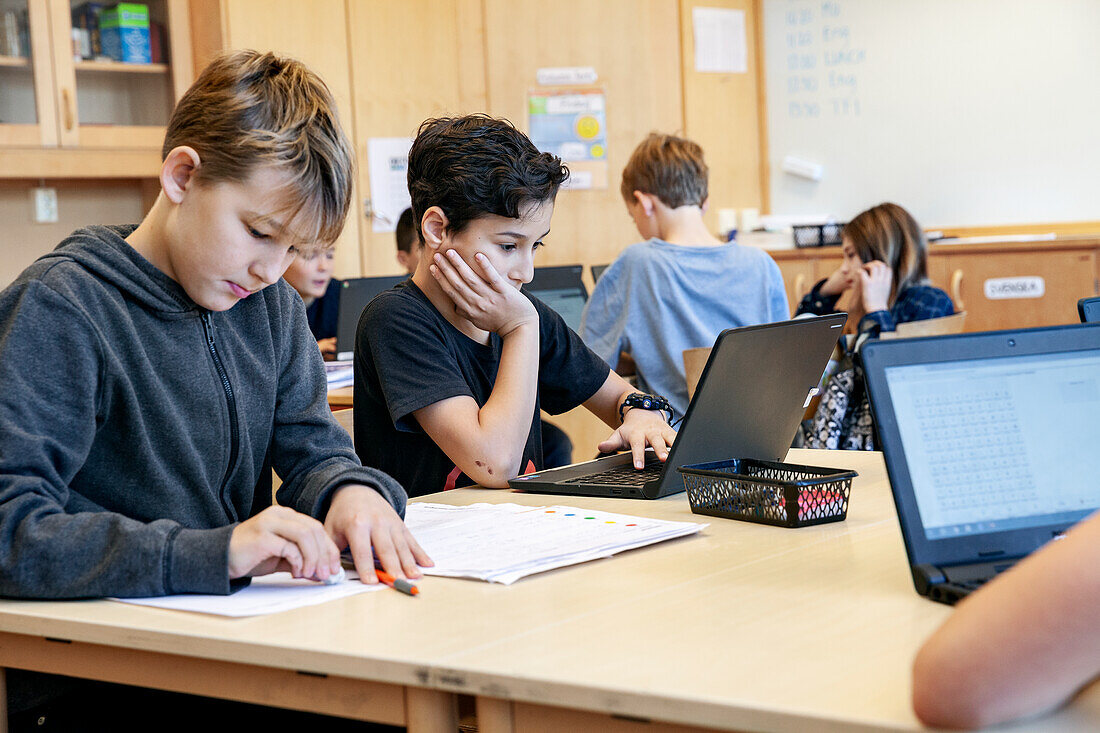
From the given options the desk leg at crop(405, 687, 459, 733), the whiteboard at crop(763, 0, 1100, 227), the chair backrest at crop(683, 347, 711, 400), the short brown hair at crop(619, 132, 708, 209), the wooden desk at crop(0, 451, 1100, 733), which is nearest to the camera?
the wooden desk at crop(0, 451, 1100, 733)

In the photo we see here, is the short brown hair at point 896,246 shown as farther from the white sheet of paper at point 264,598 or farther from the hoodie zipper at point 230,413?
the white sheet of paper at point 264,598

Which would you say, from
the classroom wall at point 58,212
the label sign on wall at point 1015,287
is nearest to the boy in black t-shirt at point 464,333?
the classroom wall at point 58,212

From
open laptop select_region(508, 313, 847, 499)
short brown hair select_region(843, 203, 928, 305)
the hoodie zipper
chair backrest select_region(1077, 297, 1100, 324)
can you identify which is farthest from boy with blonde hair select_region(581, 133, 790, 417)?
the hoodie zipper

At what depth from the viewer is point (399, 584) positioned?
39.2 inches

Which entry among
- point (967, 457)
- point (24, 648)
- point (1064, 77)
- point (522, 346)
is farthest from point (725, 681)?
point (1064, 77)

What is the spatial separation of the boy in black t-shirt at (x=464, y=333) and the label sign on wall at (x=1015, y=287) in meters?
2.91

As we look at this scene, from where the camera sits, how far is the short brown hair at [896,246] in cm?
337

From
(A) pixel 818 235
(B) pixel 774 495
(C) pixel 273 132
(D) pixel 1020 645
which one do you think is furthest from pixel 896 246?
(D) pixel 1020 645

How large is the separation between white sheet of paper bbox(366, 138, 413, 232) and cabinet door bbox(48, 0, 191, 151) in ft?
2.46

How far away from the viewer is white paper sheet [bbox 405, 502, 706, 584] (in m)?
1.05

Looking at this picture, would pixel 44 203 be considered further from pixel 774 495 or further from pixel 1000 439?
pixel 1000 439

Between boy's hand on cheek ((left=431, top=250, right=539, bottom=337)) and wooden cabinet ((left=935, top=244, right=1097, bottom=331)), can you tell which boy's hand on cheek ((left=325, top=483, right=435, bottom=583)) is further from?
wooden cabinet ((left=935, top=244, right=1097, bottom=331))

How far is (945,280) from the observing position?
4.38 m

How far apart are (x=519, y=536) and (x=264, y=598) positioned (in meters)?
0.30
